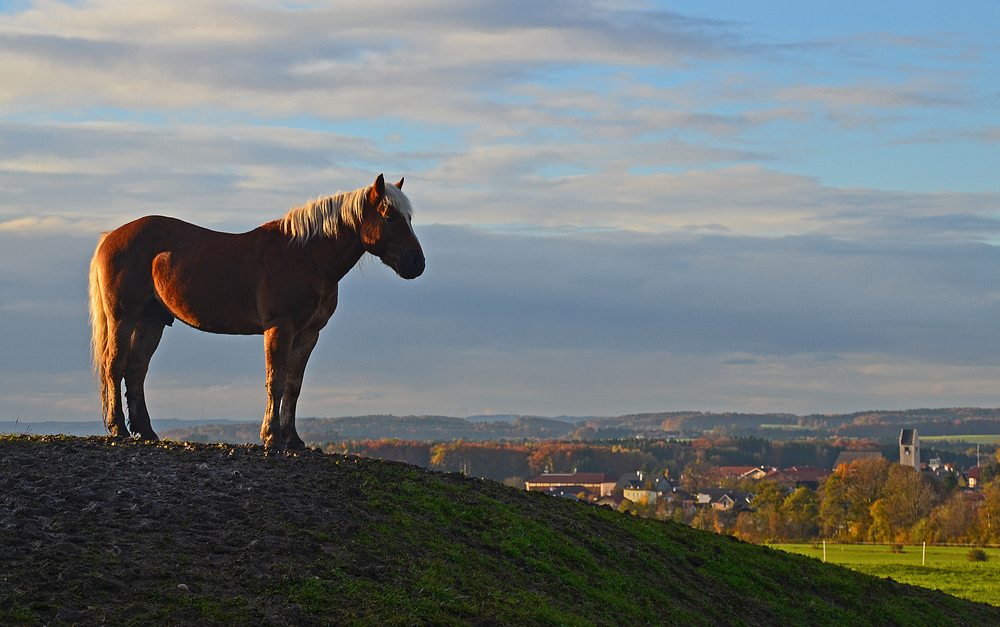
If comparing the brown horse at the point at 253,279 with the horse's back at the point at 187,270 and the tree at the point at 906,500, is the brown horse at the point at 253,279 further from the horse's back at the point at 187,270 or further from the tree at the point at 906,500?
the tree at the point at 906,500

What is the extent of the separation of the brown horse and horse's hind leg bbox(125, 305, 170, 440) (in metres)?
0.01

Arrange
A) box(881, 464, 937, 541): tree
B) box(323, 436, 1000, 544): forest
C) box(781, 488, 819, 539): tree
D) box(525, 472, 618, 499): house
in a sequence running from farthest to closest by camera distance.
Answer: box(525, 472, 618, 499): house → box(781, 488, 819, 539): tree → box(881, 464, 937, 541): tree → box(323, 436, 1000, 544): forest

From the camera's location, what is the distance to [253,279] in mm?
12711

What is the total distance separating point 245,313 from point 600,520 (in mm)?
5952

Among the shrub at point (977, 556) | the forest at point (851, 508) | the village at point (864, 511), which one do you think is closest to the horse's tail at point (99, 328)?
the forest at point (851, 508)

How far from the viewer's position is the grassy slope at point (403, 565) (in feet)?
24.1

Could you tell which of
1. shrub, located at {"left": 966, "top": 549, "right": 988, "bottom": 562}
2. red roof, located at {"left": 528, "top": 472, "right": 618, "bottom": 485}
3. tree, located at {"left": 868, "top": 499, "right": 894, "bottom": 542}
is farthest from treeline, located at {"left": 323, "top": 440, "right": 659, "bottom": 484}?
tree, located at {"left": 868, "top": 499, "right": 894, "bottom": 542}

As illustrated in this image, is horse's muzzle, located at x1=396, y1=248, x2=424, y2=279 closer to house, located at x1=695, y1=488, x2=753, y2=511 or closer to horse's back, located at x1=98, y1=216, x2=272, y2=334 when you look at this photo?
horse's back, located at x1=98, y1=216, x2=272, y2=334

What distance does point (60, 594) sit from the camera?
6984 mm

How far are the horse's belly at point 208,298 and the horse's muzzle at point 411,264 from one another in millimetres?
2111

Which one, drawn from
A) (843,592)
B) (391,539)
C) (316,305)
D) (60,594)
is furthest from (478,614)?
(843,592)

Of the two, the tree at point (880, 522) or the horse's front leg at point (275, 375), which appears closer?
the horse's front leg at point (275, 375)

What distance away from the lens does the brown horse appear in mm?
12445

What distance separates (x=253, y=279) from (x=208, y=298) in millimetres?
712
